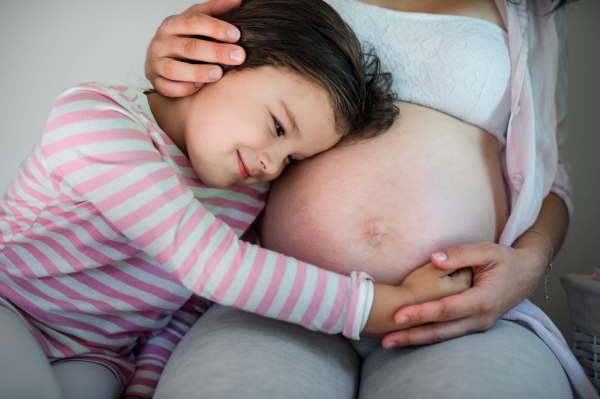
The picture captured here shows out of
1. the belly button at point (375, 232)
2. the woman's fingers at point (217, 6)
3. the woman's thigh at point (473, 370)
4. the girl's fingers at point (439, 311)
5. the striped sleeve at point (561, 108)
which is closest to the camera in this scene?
the woman's thigh at point (473, 370)

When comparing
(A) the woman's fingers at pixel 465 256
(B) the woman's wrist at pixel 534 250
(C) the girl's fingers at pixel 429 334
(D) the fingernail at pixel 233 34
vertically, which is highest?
(D) the fingernail at pixel 233 34

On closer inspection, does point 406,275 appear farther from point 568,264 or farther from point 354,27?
point 568,264

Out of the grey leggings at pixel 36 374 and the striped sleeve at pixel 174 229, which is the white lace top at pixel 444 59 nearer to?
the striped sleeve at pixel 174 229

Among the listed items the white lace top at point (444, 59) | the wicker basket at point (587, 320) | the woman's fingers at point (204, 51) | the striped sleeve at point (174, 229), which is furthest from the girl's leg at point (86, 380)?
the wicker basket at point (587, 320)

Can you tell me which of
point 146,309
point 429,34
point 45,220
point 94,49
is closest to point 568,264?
point 429,34

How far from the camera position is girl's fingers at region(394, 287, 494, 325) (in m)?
0.68

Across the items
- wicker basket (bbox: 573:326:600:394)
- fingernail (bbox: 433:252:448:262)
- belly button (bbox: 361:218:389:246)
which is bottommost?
wicker basket (bbox: 573:326:600:394)

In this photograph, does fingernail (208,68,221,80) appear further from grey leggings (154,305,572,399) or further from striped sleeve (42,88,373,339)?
grey leggings (154,305,572,399)

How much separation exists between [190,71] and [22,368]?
1.91 feet

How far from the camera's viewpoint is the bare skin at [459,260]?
2.25 feet

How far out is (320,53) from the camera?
33.6 inches

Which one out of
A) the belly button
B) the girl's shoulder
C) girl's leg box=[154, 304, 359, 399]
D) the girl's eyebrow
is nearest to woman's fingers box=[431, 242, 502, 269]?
the belly button

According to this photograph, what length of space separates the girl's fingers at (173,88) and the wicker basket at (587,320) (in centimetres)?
97

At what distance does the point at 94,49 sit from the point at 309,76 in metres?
0.98
